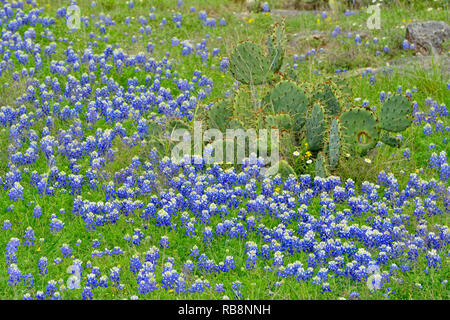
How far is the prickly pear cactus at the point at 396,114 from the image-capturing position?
8.16 metres

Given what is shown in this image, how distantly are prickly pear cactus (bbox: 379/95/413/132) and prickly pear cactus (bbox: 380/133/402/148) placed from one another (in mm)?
138

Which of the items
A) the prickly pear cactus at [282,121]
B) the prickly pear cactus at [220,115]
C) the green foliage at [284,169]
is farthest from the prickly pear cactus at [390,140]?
the prickly pear cactus at [220,115]

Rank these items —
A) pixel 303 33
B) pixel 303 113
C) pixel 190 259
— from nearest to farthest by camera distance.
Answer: pixel 190 259 < pixel 303 113 < pixel 303 33

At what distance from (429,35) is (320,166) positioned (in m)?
5.86

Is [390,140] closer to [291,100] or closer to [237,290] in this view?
[291,100]

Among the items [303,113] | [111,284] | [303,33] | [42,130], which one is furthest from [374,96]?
[111,284]

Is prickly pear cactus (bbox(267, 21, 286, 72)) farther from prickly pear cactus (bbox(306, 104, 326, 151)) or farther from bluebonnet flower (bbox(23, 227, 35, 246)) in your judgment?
bluebonnet flower (bbox(23, 227, 35, 246))

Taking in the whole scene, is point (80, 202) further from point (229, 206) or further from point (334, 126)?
point (334, 126)

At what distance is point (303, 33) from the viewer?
14.1 metres

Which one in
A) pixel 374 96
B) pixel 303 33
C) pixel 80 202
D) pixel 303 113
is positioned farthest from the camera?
pixel 303 33

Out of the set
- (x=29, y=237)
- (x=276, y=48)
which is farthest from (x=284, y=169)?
(x=29, y=237)

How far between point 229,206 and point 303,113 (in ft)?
5.95

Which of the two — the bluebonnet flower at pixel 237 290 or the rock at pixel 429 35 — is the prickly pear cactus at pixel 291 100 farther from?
the rock at pixel 429 35
